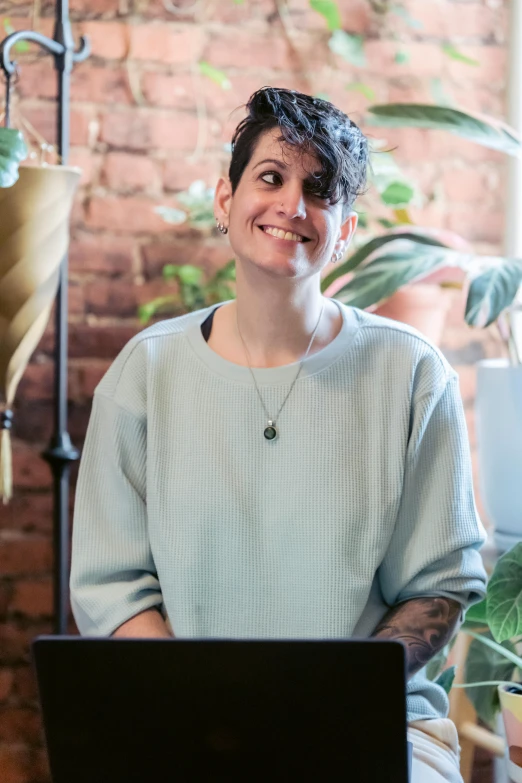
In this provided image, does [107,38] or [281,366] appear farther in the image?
[107,38]

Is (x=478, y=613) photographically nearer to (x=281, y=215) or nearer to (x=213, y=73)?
(x=281, y=215)

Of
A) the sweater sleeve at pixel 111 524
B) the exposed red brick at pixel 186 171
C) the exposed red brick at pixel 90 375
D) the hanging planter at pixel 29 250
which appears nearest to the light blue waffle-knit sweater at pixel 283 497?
the sweater sleeve at pixel 111 524

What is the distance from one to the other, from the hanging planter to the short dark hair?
1.03 feet

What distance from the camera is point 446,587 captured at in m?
1.26

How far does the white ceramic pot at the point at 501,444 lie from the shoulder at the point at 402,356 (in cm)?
28

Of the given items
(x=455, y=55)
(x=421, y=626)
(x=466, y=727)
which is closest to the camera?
(x=421, y=626)

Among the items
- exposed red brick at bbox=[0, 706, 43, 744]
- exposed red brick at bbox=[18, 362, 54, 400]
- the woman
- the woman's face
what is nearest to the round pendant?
the woman

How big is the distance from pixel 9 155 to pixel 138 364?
35 centimetres

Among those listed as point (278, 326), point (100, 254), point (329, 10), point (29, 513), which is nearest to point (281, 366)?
point (278, 326)

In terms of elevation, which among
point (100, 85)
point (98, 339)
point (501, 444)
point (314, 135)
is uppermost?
point (100, 85)

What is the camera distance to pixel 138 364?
136cm

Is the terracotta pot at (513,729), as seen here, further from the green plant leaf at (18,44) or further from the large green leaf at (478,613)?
the green plant leaf at (18,44)

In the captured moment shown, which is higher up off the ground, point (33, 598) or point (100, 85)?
point (100, 85)

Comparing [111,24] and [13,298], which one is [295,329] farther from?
[111,24]
